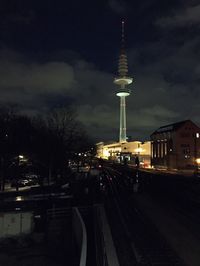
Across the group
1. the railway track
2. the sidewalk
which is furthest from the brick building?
the railway track

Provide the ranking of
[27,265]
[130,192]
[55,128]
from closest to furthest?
[27,265] → [130,192] → [55,128]

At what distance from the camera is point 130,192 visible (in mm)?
53844

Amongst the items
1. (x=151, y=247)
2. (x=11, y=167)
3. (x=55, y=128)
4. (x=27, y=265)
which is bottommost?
(x=27, y=265)

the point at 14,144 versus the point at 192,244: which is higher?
the point at 14,144

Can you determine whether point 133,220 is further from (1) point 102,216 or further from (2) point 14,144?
(2) point 14,144

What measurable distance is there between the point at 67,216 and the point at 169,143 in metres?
88.2

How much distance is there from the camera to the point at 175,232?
27.3 meters

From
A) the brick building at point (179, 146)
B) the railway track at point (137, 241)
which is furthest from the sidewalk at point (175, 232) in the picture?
the brick building at point (179, 146)

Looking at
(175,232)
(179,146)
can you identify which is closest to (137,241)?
(175,232)

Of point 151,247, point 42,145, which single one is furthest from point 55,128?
point 151,247

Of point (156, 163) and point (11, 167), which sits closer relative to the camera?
point (11, 167)

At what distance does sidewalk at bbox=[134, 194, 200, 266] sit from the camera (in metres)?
21.5

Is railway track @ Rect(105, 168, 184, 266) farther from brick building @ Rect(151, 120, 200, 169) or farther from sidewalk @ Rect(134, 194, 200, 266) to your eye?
brick building @ Rect(151, 120, 200, 169)

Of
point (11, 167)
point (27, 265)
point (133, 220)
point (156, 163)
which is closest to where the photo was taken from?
point (27, 265)
